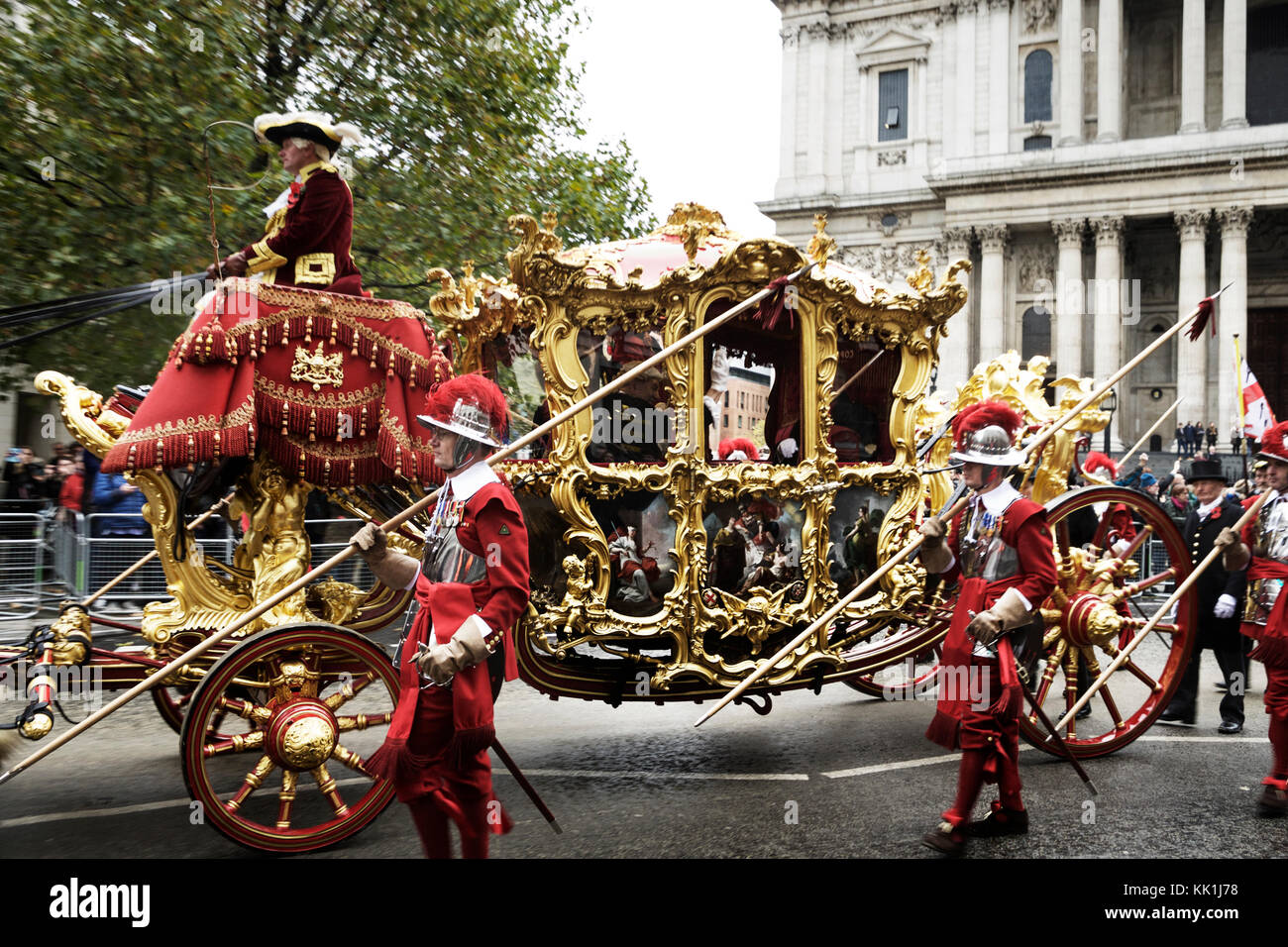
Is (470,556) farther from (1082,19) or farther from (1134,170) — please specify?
(1082,19)

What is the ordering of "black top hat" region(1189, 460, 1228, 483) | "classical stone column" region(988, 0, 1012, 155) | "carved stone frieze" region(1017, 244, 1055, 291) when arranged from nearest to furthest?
1. "black top hat" region(1189, 460, 1228, 483)
2. "carved stone frieze" region(1017, 244, 1055, 291)
3. "classical stone column" region(988, 0, 1012, 155)

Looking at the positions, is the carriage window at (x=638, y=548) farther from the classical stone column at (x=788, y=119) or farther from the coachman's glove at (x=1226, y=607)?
the classical stone column at (x=788, y=119)

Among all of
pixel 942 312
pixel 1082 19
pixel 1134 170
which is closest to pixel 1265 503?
pixel 942 312

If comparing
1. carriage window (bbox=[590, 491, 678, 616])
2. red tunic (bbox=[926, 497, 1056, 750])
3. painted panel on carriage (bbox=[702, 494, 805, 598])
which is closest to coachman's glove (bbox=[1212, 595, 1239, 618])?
red tunic (bbox=[926, 497, 1056, 750])

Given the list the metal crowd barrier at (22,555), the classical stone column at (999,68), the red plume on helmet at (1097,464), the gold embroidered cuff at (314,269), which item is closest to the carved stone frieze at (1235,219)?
the classical stone column at (999,68)

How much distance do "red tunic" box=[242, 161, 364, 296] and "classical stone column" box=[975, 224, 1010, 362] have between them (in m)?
33.8

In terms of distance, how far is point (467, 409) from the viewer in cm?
373

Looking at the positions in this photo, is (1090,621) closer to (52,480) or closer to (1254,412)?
(1254,412)

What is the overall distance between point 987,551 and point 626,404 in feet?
7.07

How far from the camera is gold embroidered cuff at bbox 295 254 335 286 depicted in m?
4.99

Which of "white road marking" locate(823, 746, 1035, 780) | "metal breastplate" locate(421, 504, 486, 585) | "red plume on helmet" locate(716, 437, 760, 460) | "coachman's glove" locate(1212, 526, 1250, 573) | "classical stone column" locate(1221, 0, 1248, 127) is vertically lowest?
"white road marking" locate(823, 746, 1035, 780)

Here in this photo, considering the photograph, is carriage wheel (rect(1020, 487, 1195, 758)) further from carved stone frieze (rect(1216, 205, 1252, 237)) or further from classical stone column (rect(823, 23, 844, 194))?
classical stone column (rect(823, 23, 844, 194))

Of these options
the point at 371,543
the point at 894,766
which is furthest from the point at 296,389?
the point at 894,766
